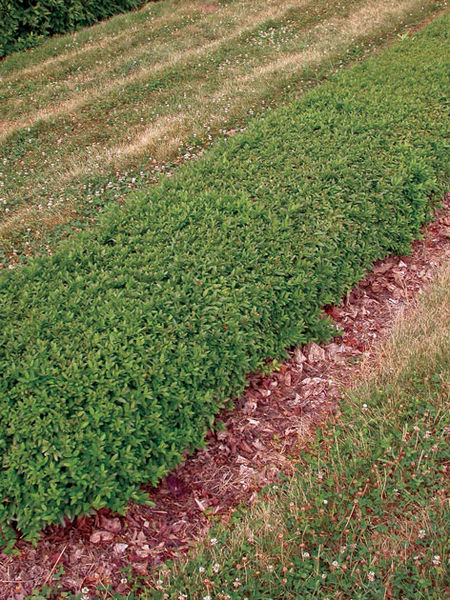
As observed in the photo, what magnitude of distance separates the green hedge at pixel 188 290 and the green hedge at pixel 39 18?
30.9 ft

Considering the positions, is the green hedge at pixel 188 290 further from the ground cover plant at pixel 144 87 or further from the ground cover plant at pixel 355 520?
the ground cover plant at pixel 144 87

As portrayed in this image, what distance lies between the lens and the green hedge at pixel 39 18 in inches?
→ 547

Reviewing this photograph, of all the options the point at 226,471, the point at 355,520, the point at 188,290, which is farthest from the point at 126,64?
the point at 355,520

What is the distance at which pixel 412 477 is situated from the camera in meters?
3.71

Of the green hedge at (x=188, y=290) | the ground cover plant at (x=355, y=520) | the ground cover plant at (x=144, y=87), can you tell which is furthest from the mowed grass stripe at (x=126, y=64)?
the ground cover plant at (x=355, y=520)

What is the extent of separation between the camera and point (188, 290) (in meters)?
4.70

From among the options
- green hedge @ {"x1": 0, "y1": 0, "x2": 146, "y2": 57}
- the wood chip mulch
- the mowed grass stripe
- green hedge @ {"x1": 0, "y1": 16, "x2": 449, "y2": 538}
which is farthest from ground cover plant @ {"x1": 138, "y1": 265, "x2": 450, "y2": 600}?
green hedge @ {"x1": 0, "y1": 0, "x2": 146, "y2": 57}

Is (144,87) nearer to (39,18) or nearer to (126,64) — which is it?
(126,64)

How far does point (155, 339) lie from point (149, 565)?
59.9 inches

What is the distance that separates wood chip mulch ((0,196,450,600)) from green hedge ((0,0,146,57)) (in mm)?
11841

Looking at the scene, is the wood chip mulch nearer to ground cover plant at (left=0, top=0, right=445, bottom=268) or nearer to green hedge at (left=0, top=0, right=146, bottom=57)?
ground cover plant at (left=0, top=0, right=445, bottom=268)

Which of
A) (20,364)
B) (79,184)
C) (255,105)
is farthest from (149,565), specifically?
(255,105)

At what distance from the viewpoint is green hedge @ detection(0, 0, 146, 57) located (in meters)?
13.9

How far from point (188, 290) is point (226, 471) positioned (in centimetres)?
145
